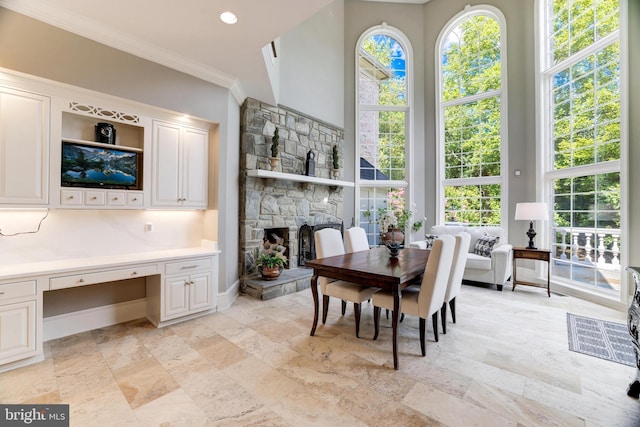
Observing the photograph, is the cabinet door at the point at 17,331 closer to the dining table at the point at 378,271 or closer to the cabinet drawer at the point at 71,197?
the cabinet drawer at the point at 71,197

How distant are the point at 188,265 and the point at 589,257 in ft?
17.9

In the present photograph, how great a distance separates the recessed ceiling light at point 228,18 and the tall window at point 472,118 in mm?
4828

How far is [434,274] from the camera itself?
2189mm

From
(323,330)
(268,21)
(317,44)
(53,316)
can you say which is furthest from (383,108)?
(53,316)

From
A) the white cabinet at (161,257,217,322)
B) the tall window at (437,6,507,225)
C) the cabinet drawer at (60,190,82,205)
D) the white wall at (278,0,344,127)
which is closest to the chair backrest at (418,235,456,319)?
the white cabinet at (161,257,217,322)

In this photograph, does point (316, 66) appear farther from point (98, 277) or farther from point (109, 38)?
point (98, 277)

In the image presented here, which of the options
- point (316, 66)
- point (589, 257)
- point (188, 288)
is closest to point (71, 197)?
point (188, 288)

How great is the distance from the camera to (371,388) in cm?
189

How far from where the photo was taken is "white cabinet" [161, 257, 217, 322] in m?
2.87

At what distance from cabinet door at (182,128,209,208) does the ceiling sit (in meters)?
0.71

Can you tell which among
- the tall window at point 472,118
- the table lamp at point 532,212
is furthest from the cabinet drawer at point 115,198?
the tall window at point 472,118

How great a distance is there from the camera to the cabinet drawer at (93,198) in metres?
2.54

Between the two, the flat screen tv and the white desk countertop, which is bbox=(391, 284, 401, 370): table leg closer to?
the white desk countertop

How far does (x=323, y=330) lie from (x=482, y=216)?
4.23 metres
